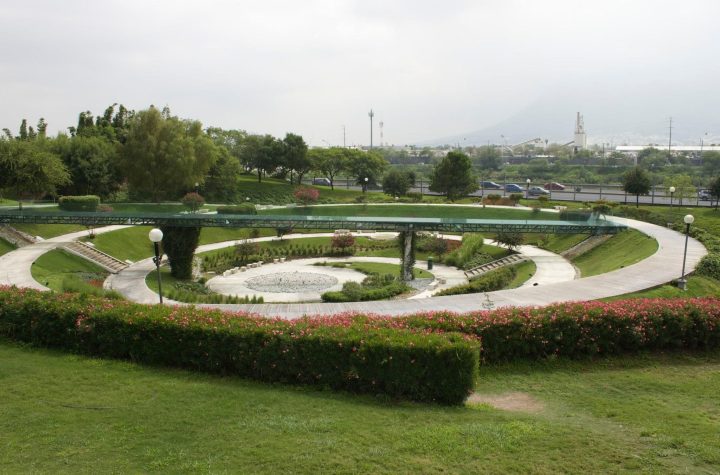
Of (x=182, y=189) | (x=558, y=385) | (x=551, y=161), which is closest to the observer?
(x=558, y=385)

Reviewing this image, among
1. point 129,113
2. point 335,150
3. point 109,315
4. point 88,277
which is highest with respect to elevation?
point 129,113

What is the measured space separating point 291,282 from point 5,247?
1948cm

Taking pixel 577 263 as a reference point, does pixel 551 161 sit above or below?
above

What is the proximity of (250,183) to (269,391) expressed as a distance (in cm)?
6285

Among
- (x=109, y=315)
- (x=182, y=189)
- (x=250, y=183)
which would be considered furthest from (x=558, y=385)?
(x=250, y=183)

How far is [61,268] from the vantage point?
114 ft

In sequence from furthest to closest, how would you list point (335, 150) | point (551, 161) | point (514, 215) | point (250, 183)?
point (551, 161)
point (335, 150)
point (250, 183)
point (514, 215)

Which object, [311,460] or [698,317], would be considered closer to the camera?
[311,460]

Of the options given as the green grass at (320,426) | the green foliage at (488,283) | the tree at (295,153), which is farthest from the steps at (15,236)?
the tree at (295,153)

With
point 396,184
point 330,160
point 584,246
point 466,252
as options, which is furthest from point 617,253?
point 330,160

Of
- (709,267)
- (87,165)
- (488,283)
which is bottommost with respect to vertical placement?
(488,283)

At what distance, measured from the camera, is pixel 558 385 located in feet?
44.7

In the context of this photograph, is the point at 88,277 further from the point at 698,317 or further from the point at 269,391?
the point at 698,317

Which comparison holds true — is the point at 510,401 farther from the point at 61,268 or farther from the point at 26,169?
the point at 26,169
